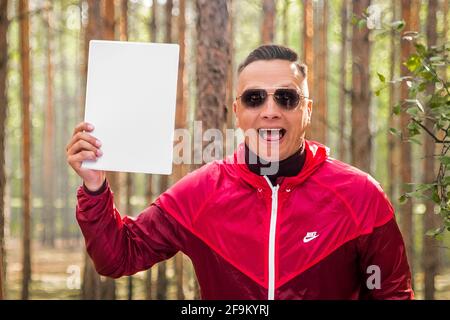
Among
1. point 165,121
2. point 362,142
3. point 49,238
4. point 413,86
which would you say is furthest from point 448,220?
point 49,238

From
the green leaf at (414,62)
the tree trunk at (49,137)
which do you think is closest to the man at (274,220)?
the green leaf at (414,62)

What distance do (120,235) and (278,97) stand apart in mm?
688

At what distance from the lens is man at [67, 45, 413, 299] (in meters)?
2.12

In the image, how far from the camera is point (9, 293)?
9.97m

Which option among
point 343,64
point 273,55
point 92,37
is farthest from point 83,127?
point 343,64

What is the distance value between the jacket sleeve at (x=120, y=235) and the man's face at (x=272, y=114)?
17.0 inches

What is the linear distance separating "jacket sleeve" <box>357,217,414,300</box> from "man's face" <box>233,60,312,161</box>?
15.4 inches

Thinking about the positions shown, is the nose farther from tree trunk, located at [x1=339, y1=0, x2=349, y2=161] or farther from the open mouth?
tree trunk, located at [x1=339, y1=0, x2=349, y2=161]

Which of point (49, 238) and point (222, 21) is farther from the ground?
point (222, 21)

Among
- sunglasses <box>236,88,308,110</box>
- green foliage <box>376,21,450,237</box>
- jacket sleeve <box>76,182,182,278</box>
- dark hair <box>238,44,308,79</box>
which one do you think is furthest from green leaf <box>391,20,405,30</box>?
jacket sleeve <box>76,182,182,278</box>

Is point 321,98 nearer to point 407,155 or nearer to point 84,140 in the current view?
point 407,155

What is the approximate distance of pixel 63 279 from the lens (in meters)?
12.1
